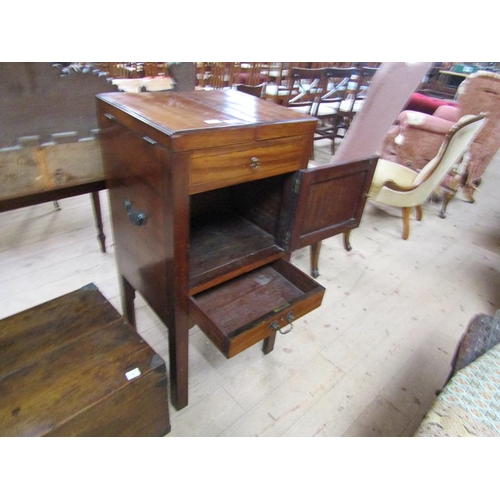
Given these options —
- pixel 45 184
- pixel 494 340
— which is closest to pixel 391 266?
pixel 494 340

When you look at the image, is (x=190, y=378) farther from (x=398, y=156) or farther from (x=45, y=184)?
(x=398, y=156)

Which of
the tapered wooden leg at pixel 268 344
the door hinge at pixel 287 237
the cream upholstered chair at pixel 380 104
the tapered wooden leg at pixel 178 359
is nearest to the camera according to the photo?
the tapered wooden leg at pixel 178 359

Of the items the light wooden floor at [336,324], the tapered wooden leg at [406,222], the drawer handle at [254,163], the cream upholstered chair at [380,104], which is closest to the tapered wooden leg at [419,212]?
the light wooden floor at [336,324]

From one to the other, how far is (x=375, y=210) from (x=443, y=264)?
736mm

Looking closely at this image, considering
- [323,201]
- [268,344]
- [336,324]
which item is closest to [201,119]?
[323,201]

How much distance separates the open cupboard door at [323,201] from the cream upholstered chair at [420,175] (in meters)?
0.92

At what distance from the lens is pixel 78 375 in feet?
2.85

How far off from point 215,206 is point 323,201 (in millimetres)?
403

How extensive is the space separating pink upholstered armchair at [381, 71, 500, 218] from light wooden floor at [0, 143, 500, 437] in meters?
0.46

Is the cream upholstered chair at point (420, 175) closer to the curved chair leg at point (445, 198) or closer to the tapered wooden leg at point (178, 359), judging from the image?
the curved chair leg at point (445, 198)

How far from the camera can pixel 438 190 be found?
110 inches

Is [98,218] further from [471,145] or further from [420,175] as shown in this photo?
[471,145]

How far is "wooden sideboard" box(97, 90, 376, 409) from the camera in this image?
2.46ft

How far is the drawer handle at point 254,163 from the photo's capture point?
2.71ft
